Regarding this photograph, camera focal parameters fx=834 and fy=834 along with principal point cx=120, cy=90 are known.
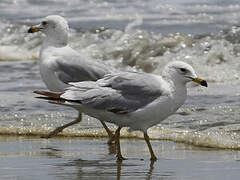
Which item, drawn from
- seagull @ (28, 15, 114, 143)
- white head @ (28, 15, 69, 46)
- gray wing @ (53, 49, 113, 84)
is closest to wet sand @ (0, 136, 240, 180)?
seagull @ (28, 15, 114, 143)

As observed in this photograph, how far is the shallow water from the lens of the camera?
675cm

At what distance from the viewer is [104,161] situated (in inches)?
275

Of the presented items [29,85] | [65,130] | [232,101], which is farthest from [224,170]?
[29,85]

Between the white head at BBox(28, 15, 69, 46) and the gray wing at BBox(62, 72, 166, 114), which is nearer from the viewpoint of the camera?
the gray wing at BBox(62, 72, 166, 114)

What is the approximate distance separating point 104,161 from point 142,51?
7.49 m

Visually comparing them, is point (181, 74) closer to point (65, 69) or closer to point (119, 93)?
point (119, 93)

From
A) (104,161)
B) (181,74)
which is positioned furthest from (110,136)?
(181,74)

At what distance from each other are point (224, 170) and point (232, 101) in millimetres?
3484

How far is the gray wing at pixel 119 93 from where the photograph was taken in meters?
6.92

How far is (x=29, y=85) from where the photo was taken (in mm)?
11516

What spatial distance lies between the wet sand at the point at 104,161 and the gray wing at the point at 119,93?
1.54 ft

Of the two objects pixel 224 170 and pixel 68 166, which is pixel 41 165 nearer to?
pixel 68 166

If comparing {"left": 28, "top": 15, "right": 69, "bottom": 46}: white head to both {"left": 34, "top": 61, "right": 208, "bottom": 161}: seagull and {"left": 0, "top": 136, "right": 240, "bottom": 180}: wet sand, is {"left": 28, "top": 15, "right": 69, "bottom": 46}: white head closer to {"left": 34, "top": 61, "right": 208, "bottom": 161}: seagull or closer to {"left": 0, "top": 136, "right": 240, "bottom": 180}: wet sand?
{"left": 0, "top": 136, "right": 240, "bottom": 180}: wet sand

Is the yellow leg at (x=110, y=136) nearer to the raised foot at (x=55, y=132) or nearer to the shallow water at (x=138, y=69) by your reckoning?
the shallow water at (x=138, y=69)
